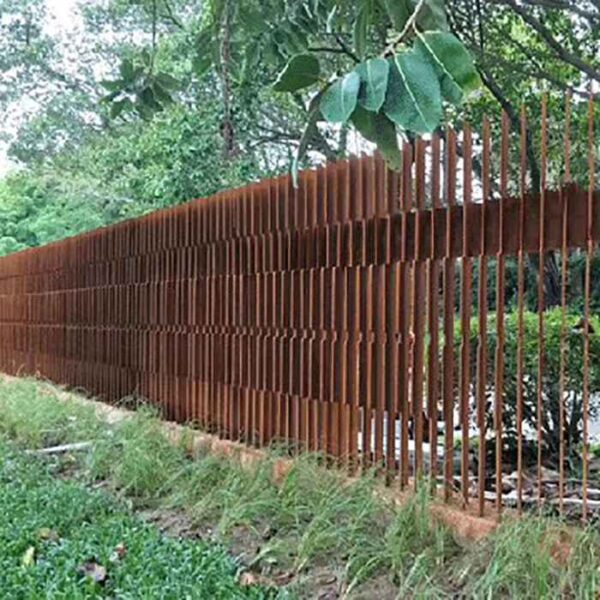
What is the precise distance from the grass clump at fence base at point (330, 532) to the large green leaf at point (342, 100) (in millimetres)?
1426

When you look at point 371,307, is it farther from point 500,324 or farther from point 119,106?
point 119,106

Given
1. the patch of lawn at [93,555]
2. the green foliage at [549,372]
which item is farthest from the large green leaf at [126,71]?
the green foliage at [549,372]

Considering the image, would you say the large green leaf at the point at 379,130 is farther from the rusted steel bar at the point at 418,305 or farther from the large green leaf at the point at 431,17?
the rusted steel bar at the point at 418,305

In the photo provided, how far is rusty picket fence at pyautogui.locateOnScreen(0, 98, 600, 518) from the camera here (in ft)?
9.91

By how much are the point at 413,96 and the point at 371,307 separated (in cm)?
193

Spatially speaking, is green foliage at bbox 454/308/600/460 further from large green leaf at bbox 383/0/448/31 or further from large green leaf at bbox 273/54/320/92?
large green leaf at bbox 273/54/320/92

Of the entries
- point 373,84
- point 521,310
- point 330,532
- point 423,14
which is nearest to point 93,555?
point 330,532

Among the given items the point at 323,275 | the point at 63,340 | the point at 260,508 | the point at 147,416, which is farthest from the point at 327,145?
the point at 260,508

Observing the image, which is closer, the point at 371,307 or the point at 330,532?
the point at 330,532

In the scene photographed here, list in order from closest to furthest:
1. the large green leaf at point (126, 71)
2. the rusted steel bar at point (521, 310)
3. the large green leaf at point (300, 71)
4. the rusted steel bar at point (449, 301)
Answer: the large green leaf at point (300, 71) < the rusted steel bar at point (521, 310) < the rusted steel bar at point (449, 301) < the large green leaf at point (126, 71)

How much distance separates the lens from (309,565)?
2.87m

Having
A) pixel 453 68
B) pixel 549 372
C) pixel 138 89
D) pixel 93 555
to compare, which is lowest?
pixel 93 555

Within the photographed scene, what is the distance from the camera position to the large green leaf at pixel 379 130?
194cm

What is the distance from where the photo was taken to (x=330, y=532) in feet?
9.74
